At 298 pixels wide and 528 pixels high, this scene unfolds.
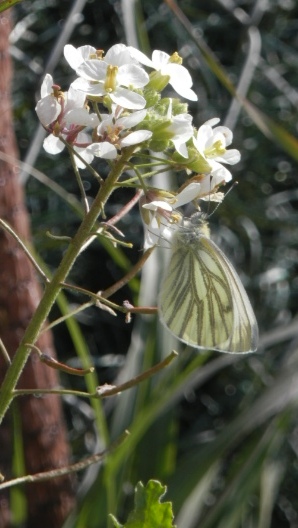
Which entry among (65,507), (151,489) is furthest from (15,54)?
(151,489)

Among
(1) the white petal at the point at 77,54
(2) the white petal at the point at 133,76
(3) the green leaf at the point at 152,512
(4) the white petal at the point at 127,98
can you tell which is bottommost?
(3) the green leaf at the point at 152,512

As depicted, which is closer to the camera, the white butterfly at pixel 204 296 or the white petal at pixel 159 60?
the white petal at pixel 159 60

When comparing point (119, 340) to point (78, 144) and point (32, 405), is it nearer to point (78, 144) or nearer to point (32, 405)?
point (32, 405)

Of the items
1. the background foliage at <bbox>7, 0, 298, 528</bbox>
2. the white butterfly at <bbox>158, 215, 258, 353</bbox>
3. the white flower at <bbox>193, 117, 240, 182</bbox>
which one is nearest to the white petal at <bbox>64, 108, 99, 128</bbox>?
the white flower at <bbox>193, 117, 240, 182</bbox>

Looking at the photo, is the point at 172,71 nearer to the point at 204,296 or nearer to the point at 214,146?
the point at 214,146

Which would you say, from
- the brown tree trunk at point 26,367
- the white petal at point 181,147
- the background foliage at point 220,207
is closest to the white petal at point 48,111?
the white petal at point 181,147

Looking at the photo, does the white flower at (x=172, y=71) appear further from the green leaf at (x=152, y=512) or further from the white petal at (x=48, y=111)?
the green leaf at (x=152, y=512)

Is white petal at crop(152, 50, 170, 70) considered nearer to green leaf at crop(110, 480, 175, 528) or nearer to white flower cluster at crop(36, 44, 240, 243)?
white flower cluster at crop(36, 44, 240, 243)
